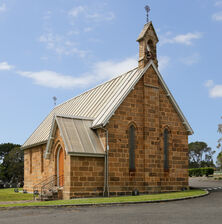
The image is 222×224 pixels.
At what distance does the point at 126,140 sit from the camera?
78.8 ft

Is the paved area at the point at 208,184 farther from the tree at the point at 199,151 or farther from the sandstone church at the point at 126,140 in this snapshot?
the tree at the point at 199,151

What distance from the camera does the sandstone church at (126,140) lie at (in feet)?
73.9

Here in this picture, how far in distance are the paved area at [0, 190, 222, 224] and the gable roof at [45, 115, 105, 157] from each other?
633 centimetres

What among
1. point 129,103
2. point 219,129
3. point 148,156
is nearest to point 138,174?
point 148,156

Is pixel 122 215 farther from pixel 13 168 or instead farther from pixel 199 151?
pixel 199 151

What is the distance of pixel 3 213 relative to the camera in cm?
1535

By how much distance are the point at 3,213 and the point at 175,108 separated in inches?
613

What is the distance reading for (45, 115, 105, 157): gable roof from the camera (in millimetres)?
22223

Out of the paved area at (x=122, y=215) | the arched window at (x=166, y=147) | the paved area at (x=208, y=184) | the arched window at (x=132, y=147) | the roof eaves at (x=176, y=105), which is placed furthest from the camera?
the paved area at (x=208, y=184)

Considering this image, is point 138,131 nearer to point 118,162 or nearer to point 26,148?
point 118,162

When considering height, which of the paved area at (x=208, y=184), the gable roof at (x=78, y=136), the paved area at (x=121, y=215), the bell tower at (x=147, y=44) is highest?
the bell tower at (x=147, y=44)

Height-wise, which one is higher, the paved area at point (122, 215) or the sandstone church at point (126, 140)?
the sandstone church at point (126, 140)

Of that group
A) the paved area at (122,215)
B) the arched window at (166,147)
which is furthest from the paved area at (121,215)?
the arched window at (166,147)

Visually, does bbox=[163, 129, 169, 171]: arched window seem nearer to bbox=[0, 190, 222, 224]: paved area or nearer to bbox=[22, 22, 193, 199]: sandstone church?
bbox=[22, 22, 193, 199]: sandstone church
